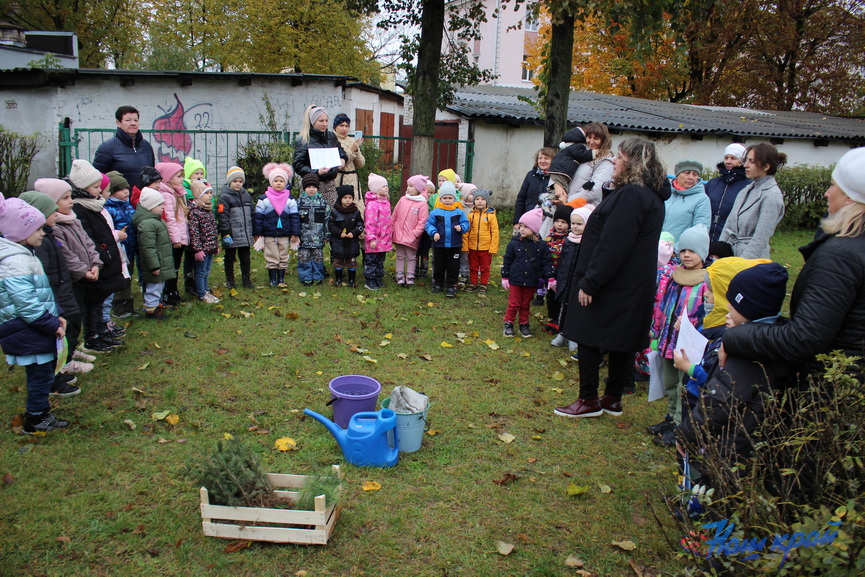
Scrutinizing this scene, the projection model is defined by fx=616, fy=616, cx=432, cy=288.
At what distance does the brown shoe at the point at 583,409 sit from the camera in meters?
4.96

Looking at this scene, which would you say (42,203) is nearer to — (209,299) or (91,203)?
(91,203)

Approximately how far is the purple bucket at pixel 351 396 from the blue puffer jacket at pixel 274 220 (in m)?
4.00

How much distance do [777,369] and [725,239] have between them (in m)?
3.69

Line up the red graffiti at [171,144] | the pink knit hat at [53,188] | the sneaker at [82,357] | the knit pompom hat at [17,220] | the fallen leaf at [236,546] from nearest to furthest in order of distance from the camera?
the fallen leaf at [236,546] < the knit pompom hat at [17,220] < the pink knit hat at [53,188] < the sneaker at [82,357] < the red graffiti at [171,144]

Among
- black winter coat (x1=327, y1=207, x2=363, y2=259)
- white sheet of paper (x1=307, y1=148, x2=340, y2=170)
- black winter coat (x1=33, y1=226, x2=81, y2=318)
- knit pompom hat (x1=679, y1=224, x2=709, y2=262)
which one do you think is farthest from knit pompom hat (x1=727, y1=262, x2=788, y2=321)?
white sheet of paper (x1=307, y1=148, x2=340, y2=170)

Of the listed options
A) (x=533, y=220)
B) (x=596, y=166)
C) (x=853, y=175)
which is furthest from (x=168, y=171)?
(x=853, y=175)

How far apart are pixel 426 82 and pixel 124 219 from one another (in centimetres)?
652

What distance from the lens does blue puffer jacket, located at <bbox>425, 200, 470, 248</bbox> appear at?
8195 mm

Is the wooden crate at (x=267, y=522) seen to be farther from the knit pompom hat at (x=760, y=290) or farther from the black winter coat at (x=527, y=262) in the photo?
the black winter coat at (x=527, y=262)

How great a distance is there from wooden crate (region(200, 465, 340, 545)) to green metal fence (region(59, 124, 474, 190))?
9481 mm

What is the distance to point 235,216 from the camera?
25.4 ft

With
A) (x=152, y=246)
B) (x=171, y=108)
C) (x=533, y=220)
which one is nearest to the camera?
(x=152, y=246)

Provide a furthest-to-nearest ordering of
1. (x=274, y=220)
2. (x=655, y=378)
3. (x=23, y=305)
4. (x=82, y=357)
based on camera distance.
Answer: (x=274, y=220) → (x=82, y=357) → (x=655, y=378) → (x=23, y=305)

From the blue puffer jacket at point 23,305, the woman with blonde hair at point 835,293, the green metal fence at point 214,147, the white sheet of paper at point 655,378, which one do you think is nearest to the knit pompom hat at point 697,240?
the white sheet of paper at point 655,378
